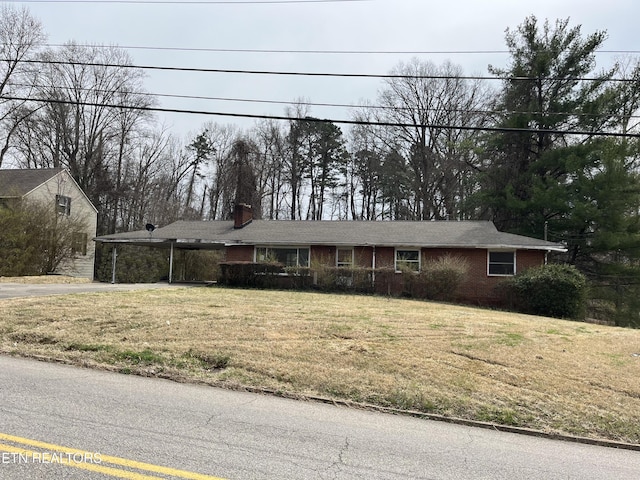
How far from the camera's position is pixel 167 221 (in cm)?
4444

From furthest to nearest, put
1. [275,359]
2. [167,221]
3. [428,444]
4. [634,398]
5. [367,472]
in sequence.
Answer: [167,221], [275,359], [634,398], [428,444], [367,472]

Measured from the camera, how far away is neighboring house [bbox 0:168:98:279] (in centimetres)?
2938

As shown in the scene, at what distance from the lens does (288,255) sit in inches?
996

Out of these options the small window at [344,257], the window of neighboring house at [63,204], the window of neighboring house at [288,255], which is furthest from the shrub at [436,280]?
the window of neighboring house at [63,204]

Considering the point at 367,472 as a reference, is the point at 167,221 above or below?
above

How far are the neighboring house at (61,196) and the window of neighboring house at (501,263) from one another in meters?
23.4

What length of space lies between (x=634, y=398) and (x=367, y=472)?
196 inches

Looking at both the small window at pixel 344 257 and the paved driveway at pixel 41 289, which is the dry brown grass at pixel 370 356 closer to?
the paved driveway at pixel 41 289

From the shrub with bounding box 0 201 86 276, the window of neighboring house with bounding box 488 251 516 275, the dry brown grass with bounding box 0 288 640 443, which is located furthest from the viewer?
the shrub with bounding box 0 201 86 276

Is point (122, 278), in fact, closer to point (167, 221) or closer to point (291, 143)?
point (167, 221)

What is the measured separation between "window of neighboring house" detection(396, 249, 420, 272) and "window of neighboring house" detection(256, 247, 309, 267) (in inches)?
187

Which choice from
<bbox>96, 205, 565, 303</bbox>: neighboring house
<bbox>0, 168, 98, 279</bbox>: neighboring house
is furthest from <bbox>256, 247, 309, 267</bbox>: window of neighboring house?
<bbox>0, 168, 98, 279</bbox>: neighboring house

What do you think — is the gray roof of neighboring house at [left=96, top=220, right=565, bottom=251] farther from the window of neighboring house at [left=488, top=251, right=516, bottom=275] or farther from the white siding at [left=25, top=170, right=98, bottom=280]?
the white siding at [left=25, top=170, right=98, bottom=280]

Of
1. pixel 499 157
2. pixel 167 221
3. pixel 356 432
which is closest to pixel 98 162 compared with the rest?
pixel 167 221
